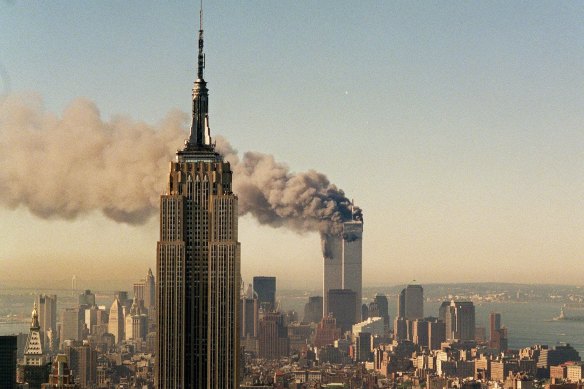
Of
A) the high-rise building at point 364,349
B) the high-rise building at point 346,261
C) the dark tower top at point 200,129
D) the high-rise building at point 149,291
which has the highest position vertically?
the dark tower top at point 200,129

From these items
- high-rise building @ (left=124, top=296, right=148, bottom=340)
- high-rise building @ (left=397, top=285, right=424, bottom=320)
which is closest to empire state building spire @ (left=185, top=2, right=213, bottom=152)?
high-rise building @ (left=124, top=296, right=148, bottom=340)

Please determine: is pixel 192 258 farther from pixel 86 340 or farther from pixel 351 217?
pixel 86 340

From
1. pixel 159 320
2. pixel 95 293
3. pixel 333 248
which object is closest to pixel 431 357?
pixel 333 248

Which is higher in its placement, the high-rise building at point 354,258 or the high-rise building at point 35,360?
the high-rise building at point 354,258

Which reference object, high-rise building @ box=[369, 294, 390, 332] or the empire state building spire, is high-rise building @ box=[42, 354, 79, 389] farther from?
high-rise building @ box=[369, 294, 390, 332]

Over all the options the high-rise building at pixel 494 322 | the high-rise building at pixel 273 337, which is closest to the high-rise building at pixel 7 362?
the high-rise building at pixel 273 337

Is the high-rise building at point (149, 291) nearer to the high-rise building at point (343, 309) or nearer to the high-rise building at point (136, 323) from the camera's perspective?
the high-rise building at point (136, 323)
